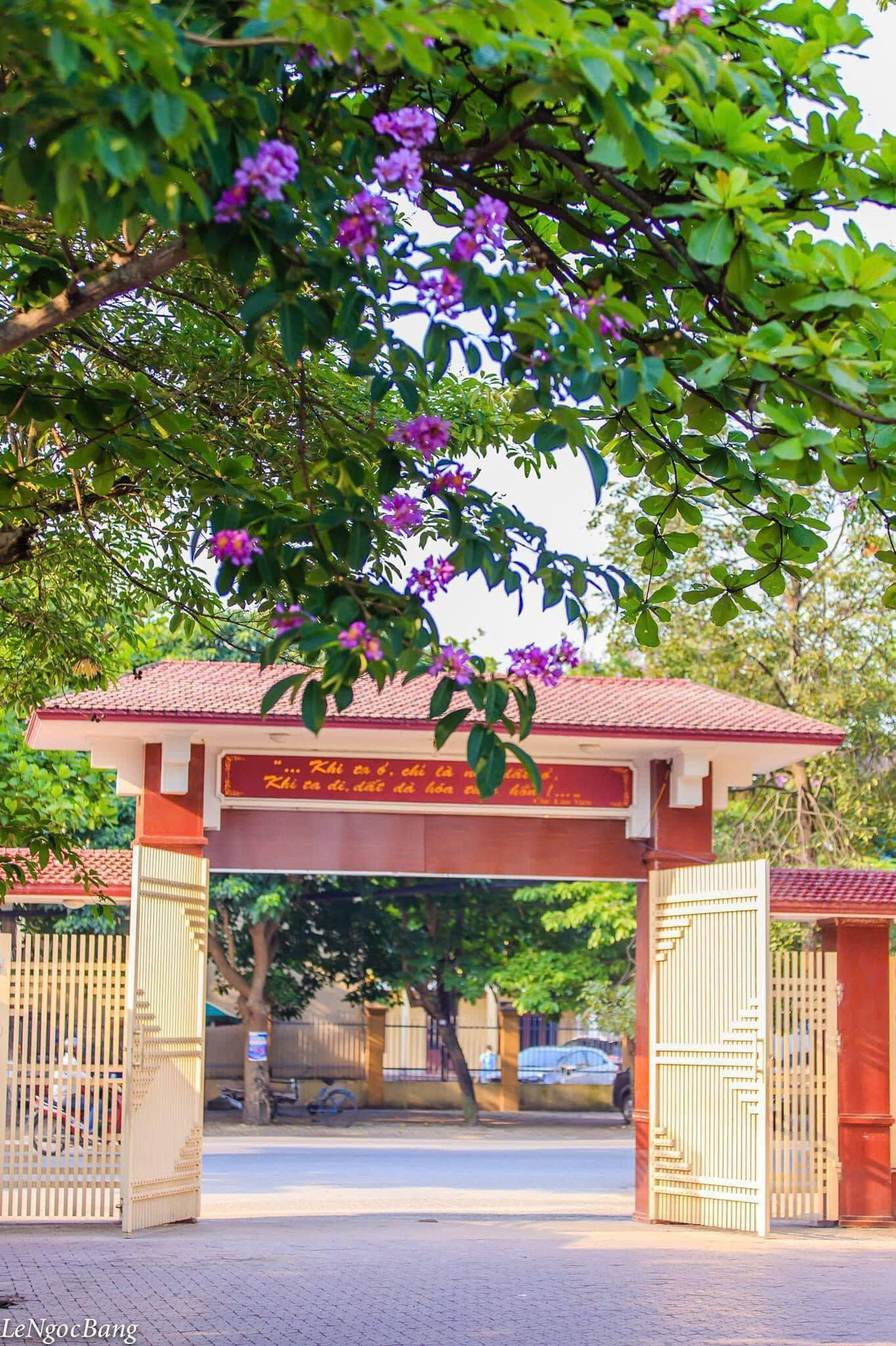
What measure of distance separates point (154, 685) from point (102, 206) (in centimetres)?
952

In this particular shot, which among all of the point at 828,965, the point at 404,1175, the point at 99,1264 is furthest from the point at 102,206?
the point at 404,1175

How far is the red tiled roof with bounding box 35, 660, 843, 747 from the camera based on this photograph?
465 inches

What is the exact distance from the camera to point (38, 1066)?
37.6 feet

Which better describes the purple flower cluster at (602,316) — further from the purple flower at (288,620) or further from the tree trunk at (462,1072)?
the tree trunk at (462,1072)

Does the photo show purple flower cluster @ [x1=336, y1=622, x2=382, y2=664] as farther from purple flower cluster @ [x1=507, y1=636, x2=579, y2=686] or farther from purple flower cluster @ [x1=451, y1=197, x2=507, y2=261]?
purple flower cluster @ [x1=451, y1=197, x2=507, y2=261]

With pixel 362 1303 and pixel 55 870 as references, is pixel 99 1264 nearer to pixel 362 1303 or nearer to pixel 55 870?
pixel 362 1303

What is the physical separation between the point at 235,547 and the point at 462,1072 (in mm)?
26575

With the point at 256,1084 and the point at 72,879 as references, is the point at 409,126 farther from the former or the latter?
the point at 256,1084

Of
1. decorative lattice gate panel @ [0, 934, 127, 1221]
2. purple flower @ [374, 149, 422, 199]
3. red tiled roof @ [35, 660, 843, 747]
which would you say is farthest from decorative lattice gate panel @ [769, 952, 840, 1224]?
purple flower @ [374, 149, 422, 199]

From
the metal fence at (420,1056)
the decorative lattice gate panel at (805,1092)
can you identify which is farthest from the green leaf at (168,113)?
the metal fence at (420,1056)

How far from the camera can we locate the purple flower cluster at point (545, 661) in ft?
12.9

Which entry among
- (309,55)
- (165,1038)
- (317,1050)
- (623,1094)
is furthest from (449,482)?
(317,1050)

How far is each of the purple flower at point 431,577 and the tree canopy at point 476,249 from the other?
13 mm

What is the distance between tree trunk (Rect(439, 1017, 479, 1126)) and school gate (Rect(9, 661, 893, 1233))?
17.3 m
